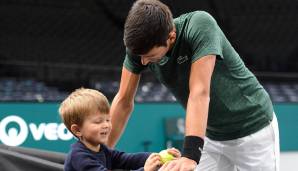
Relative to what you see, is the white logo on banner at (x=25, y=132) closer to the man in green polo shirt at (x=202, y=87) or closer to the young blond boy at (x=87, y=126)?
the man in green polo shirt at (x=202, y=87)

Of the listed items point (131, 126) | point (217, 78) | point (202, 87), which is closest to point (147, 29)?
point (202, 87)

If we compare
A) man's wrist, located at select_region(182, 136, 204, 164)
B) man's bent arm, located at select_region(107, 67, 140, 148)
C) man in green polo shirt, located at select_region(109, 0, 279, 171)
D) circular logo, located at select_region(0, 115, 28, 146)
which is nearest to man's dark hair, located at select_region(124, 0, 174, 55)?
man in green polo shirt, located at select_region(109, 0, 279, 171)

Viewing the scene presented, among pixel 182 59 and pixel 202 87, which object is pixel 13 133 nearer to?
pixel 182 59

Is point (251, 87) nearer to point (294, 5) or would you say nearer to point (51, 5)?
point (51, 5)

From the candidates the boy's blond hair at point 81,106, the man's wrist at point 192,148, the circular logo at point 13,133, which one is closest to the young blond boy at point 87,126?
the boy's blond hair at point 81,106

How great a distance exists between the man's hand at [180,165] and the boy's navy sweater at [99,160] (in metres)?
0.12

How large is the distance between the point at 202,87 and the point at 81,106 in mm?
333

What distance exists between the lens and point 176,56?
6.19ft

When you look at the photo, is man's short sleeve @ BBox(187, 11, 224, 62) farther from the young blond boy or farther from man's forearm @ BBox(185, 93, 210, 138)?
the young blond boy

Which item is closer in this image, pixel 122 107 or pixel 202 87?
pixel 202 87

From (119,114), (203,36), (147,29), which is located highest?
(147,29)

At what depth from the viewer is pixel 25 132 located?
4.75m

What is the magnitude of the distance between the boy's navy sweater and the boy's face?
0.03 meters

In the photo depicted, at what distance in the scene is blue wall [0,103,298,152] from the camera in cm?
479
